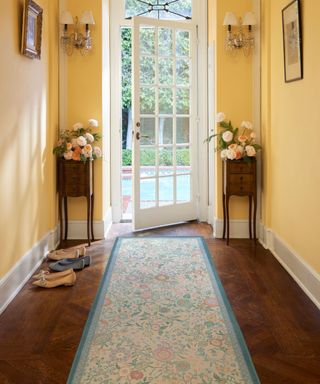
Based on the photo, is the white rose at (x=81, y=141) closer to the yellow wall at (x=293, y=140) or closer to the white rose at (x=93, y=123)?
the white rose at (x=93, y=123)

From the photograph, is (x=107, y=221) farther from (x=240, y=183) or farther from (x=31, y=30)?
(x=31, y=30)

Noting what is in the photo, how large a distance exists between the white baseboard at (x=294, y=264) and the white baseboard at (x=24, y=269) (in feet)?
6.53

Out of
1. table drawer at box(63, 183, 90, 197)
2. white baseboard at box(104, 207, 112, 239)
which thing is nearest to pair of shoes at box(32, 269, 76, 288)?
table drawer at box(63, 183, 90, 197)

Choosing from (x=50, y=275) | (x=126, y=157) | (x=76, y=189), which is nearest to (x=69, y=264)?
(x=50, y=275)

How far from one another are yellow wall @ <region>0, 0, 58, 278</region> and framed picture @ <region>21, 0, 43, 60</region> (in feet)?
0.15

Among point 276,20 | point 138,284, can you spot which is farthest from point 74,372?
point 276,20

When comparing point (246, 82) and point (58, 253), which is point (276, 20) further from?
point (58, 253)

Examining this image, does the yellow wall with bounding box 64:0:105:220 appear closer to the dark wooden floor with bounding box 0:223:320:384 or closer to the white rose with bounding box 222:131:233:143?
the white rose with bounding box 222:131:233:143

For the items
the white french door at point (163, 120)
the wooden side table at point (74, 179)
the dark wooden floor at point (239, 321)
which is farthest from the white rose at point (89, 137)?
the dark wooden floor at point (239, 321)

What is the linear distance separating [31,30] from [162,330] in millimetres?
2358

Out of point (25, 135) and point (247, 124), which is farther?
point (247, 124)

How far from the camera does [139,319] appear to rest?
2783 mm

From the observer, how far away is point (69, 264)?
3.78m

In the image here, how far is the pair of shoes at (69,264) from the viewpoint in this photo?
3.73 meters
